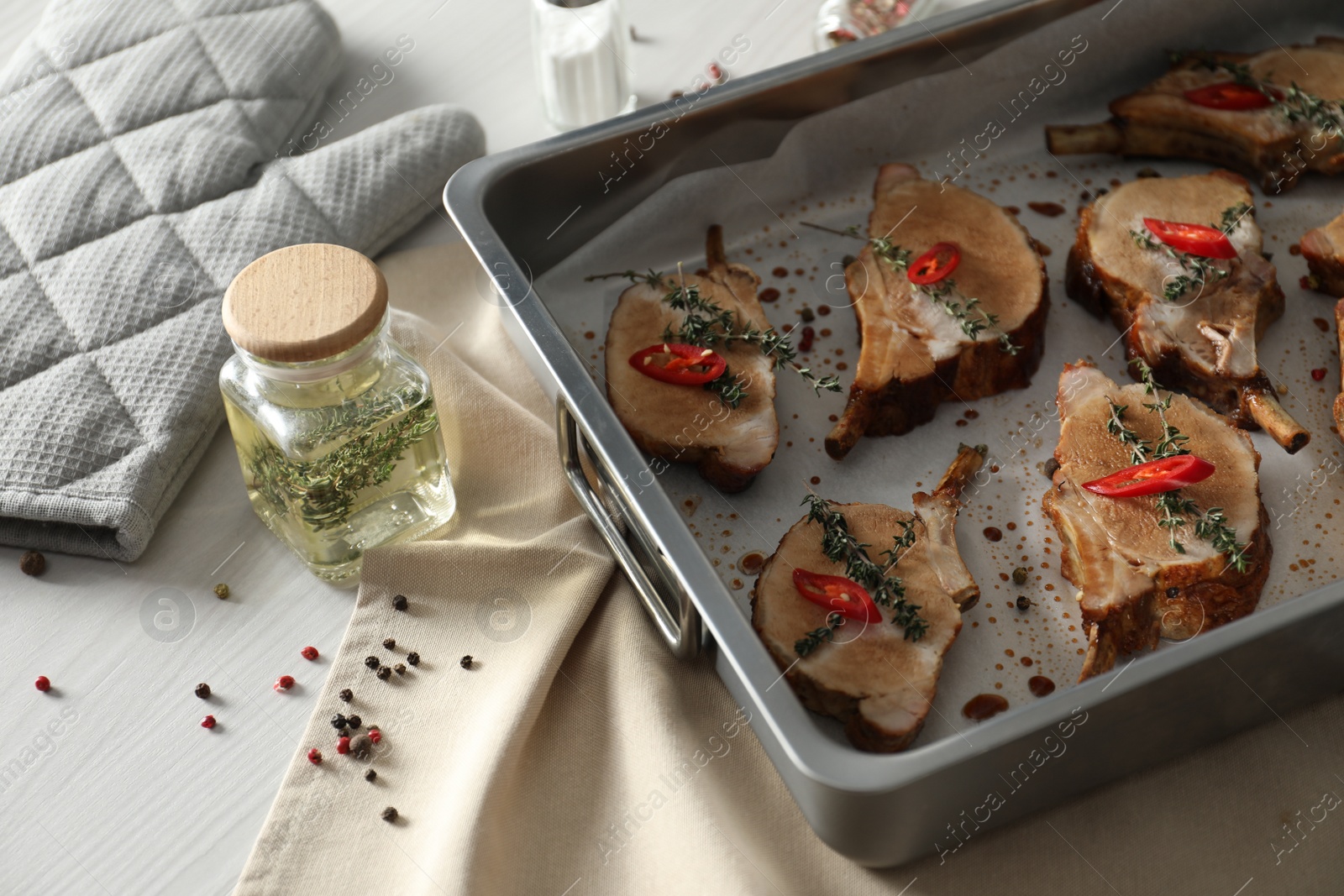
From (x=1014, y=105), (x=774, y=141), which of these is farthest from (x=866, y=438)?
(x=1014, y=105)

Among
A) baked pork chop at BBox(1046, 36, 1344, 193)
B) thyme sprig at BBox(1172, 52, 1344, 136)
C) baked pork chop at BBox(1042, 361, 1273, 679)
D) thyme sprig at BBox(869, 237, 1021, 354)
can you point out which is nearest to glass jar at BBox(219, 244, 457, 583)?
thyme sprig at BBox(869, 237, 1021, 354)

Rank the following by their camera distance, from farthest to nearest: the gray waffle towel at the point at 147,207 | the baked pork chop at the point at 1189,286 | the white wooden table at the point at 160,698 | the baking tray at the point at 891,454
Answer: the baked pork chop at the point at 1189,286, the gray waffle towel at the point at 147,207, the white wooden table at the point at 160,698, the baking tray at the point at 891,454

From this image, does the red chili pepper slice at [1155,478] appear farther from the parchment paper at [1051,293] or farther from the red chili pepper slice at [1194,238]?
the red chili pepper slice at [1194,238]

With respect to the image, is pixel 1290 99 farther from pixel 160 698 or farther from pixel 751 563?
pixel 160 698

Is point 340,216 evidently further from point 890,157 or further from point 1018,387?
point 1018,387

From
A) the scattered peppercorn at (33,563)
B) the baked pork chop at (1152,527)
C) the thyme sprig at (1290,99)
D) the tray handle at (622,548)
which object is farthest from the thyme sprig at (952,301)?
the scattered peppercorn at (33,563)

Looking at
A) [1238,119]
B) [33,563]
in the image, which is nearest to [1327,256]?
[1238,119]
